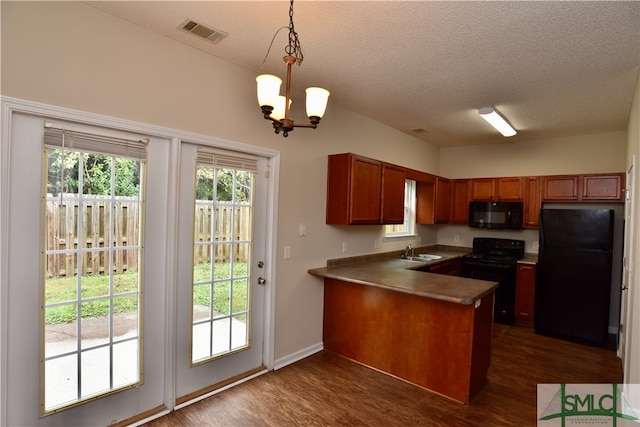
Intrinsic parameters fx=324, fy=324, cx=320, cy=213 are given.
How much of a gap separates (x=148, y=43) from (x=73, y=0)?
1.38ft

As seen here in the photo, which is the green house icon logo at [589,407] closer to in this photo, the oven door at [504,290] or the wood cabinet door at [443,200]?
the oven door at [504,290]

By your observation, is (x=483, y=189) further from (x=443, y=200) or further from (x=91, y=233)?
(x=91, y=233)

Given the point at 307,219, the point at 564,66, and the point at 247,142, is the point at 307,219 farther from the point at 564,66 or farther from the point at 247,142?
the point at 564,66

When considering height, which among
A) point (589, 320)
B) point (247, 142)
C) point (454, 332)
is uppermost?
point (247, 142)

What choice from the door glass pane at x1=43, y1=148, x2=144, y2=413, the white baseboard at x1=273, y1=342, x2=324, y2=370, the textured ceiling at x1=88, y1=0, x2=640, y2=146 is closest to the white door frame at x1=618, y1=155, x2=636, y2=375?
the textured ceiling at x1=88, y1=0, x2=640, y2=146

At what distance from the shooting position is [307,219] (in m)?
3.34

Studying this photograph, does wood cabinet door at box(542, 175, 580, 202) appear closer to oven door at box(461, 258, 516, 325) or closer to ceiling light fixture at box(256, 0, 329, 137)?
oven door at box(461, 258, 516, 325)

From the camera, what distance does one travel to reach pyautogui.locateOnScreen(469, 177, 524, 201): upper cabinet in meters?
4.91

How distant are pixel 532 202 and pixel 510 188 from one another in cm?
36

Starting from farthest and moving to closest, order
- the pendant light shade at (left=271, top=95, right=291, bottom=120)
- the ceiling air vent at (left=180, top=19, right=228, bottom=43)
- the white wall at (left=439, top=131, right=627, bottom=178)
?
the white wall at (left=439, top=131, right=627, bottom=178)
the ceiling air vent at (left=180, top=19, right=228, bottom=43)
the pendant light shade at (left=271, top=95, right=291, bottom=120)

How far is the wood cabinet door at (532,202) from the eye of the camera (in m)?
4.73

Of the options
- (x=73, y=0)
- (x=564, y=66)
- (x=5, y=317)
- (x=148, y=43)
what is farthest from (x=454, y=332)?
(x=73, y=0)

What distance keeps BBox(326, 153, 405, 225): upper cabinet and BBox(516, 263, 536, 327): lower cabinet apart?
2244 mm

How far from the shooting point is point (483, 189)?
206 inches
